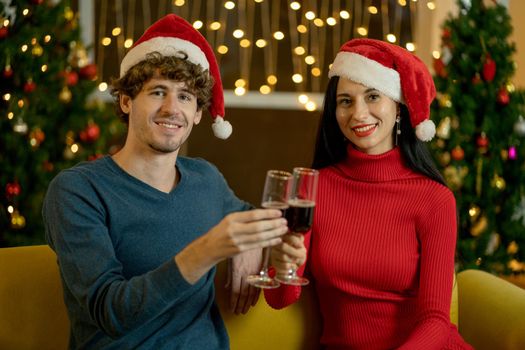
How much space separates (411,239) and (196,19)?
9.77ft

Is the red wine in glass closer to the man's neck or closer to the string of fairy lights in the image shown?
the man's neck

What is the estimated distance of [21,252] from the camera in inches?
88.1

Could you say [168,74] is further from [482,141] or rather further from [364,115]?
[482,141]

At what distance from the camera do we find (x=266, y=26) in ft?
15.9

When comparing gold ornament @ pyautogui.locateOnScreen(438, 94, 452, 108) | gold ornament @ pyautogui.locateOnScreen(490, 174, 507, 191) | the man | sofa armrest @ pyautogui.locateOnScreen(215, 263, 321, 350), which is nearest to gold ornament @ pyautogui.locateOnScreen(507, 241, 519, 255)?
gold ornament @ pyautogui.locateOnScreen(490, 174, 507, 191)

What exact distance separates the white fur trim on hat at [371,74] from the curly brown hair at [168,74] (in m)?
0.43

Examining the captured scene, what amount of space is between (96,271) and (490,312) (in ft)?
4.24

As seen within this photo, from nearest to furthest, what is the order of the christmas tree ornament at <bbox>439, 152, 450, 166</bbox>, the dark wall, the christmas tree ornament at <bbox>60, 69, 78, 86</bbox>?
the christmas tree ornament at <bbox>60, 69, 78, 86</bbox>, the christmas tree ornament at <bbox>439, 152, 450, 166</bbox>, the dark wall

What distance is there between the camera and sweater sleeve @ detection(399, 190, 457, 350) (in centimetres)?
205

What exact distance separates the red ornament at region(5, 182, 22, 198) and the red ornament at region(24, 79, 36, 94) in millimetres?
424

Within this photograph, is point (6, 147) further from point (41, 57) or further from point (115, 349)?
point (115, 349)

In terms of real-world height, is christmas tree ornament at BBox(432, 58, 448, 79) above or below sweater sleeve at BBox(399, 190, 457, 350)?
above

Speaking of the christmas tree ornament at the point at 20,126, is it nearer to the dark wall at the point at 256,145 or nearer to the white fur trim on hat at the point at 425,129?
the dark wall at the point at 256,145

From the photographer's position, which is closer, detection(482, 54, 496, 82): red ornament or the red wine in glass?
the red wine in glass
